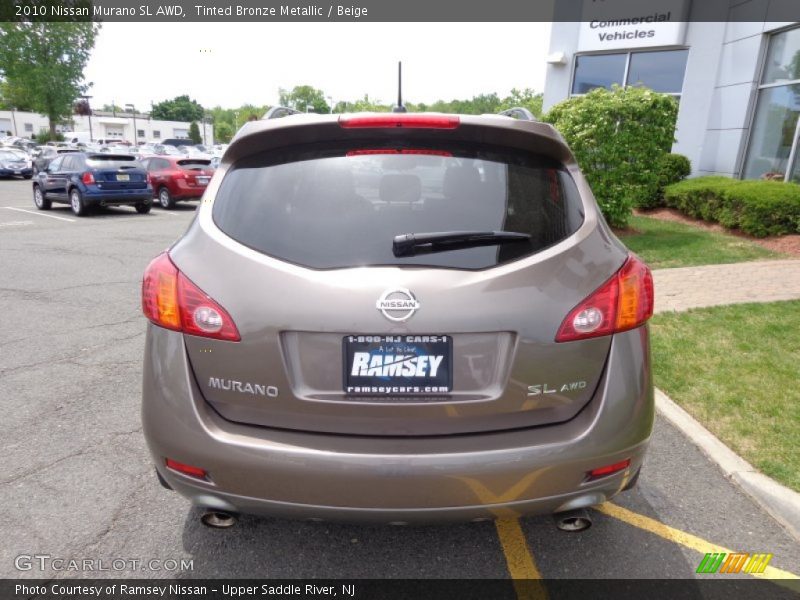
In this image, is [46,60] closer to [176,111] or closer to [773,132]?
[773,132]

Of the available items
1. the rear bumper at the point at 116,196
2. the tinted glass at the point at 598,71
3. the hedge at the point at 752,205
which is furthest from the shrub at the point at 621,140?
the rear bumper at the point at 116,196

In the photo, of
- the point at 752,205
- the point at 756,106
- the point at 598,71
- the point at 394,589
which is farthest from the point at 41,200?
the point at 756,106

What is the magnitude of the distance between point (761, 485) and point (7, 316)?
6.93 m

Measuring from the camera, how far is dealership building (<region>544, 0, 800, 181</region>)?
487 inches

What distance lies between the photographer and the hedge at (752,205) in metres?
9.34

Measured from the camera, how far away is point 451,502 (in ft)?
6.37

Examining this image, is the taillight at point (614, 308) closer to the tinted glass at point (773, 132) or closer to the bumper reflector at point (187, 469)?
the bumper reflector at point (187, 469)

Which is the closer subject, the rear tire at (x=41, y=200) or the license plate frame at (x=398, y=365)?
the license plate frame at (x=398, y=365)

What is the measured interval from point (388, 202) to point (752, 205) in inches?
379

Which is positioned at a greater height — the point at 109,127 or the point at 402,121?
the point at 109,127

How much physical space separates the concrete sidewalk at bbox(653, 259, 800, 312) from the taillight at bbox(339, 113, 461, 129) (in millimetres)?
4668

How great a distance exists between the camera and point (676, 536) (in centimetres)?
269

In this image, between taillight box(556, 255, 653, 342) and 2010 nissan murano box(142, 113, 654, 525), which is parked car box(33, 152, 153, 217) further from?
taillight box(556, 255, 653, 342)

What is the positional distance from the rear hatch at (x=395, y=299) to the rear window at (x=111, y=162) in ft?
50.1
